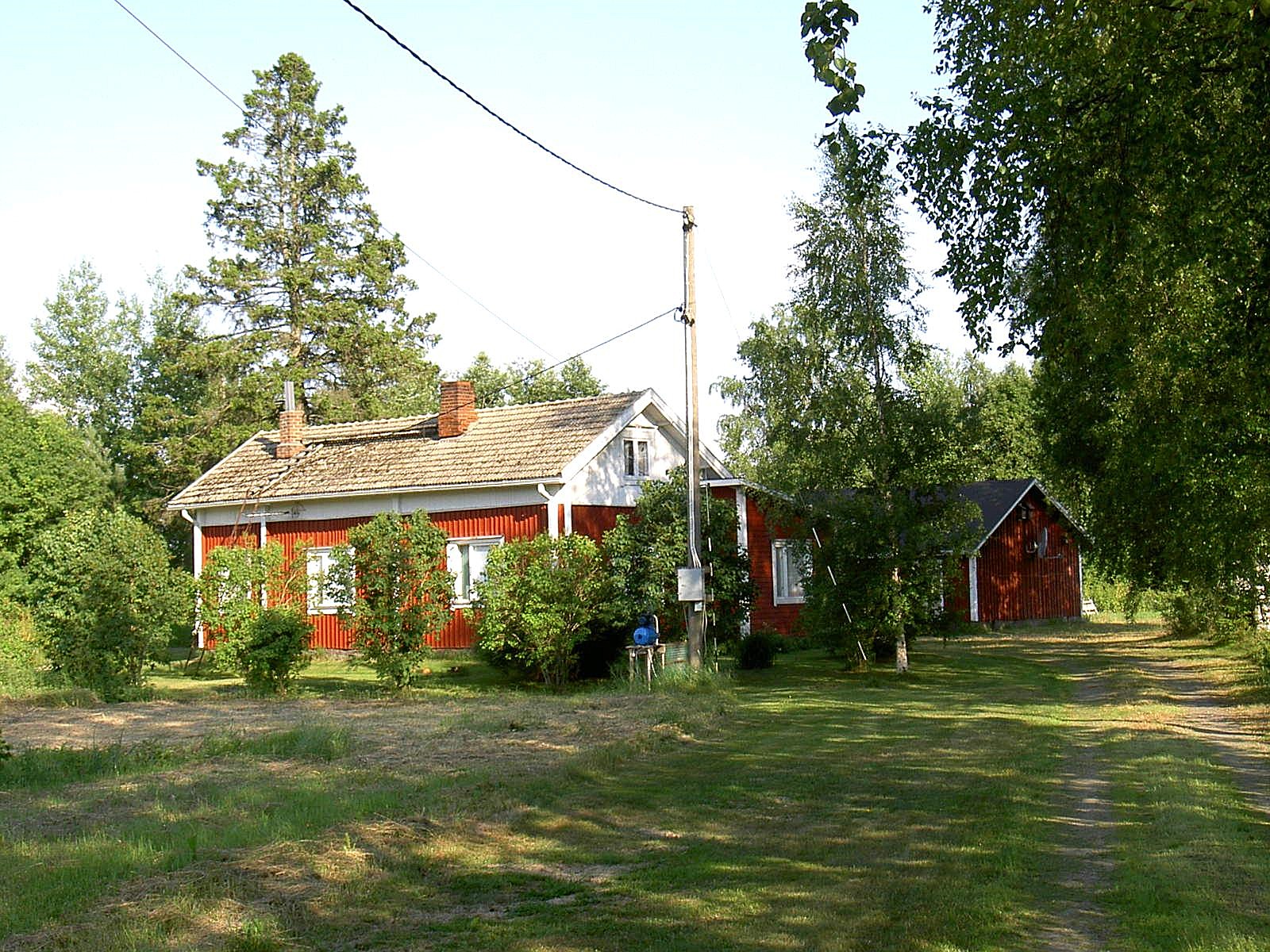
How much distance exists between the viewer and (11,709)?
684 inches

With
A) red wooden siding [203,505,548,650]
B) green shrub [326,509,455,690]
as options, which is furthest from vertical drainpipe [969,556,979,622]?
green shrub [326,509,455,690]

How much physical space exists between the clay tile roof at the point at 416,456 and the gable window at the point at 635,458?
1.05m

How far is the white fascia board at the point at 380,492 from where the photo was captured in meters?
24.7

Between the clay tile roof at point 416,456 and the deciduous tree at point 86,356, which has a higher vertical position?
the deciduous tree at point 86,356

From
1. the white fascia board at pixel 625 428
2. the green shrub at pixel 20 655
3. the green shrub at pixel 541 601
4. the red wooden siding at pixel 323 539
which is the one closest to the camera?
the green shrub at pixel 20 655

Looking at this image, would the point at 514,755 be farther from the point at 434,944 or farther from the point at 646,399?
the point at 646,399

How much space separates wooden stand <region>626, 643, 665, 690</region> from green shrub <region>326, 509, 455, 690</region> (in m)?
3.06

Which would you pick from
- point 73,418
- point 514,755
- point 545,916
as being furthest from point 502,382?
point 545,916

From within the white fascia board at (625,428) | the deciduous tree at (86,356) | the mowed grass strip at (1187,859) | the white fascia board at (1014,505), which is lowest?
the mowed grass strip at (1187,859)

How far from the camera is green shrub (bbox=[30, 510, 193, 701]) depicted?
1923 cm

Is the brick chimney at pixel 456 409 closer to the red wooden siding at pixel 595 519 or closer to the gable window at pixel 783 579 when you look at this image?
the red wooden siding at pixel 595 519

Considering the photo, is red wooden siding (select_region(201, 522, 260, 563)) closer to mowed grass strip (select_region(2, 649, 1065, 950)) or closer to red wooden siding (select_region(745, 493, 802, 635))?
red wooden siding (select_region(745, 493, 802, 635))

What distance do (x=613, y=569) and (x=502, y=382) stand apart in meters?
46.0

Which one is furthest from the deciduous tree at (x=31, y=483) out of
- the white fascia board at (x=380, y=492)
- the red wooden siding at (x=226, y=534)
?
the white fascia board at (x=380, y=492)
